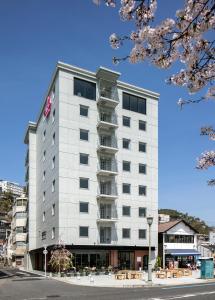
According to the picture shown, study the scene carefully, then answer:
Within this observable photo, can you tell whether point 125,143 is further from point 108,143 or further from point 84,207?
point 84,207

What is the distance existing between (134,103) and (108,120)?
5374 millimetres

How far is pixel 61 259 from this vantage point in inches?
1982

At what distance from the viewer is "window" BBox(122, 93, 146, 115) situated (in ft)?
213

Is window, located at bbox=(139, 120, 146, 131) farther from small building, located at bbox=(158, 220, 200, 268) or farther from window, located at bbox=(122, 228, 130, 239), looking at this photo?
small building, located at bbox=(158, 220, 200, 268)

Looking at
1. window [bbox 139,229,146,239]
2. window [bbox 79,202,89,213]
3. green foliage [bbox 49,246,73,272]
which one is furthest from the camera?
window [bbox 139,229,146,239]

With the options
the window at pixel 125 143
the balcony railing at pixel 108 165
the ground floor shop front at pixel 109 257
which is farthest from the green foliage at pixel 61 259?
the window at pixel 125 143

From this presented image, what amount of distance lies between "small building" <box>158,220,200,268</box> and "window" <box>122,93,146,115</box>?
17277 millimetres

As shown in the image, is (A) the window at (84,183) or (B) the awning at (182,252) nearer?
(A) the window at (84,183)

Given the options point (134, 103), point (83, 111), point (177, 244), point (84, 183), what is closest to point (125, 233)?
point (84, 183)

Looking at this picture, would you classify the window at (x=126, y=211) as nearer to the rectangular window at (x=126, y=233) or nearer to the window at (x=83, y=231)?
the rectangular window at (x=126, y=233)

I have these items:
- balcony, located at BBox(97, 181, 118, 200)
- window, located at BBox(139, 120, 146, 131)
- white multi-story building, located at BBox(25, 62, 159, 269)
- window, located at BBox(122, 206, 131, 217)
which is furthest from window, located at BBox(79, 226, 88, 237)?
window, located at BBox(139, 120, 146, 131)

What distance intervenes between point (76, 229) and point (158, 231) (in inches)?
631

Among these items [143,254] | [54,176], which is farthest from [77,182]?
[143,254]

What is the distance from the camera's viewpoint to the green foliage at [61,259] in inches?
1977
